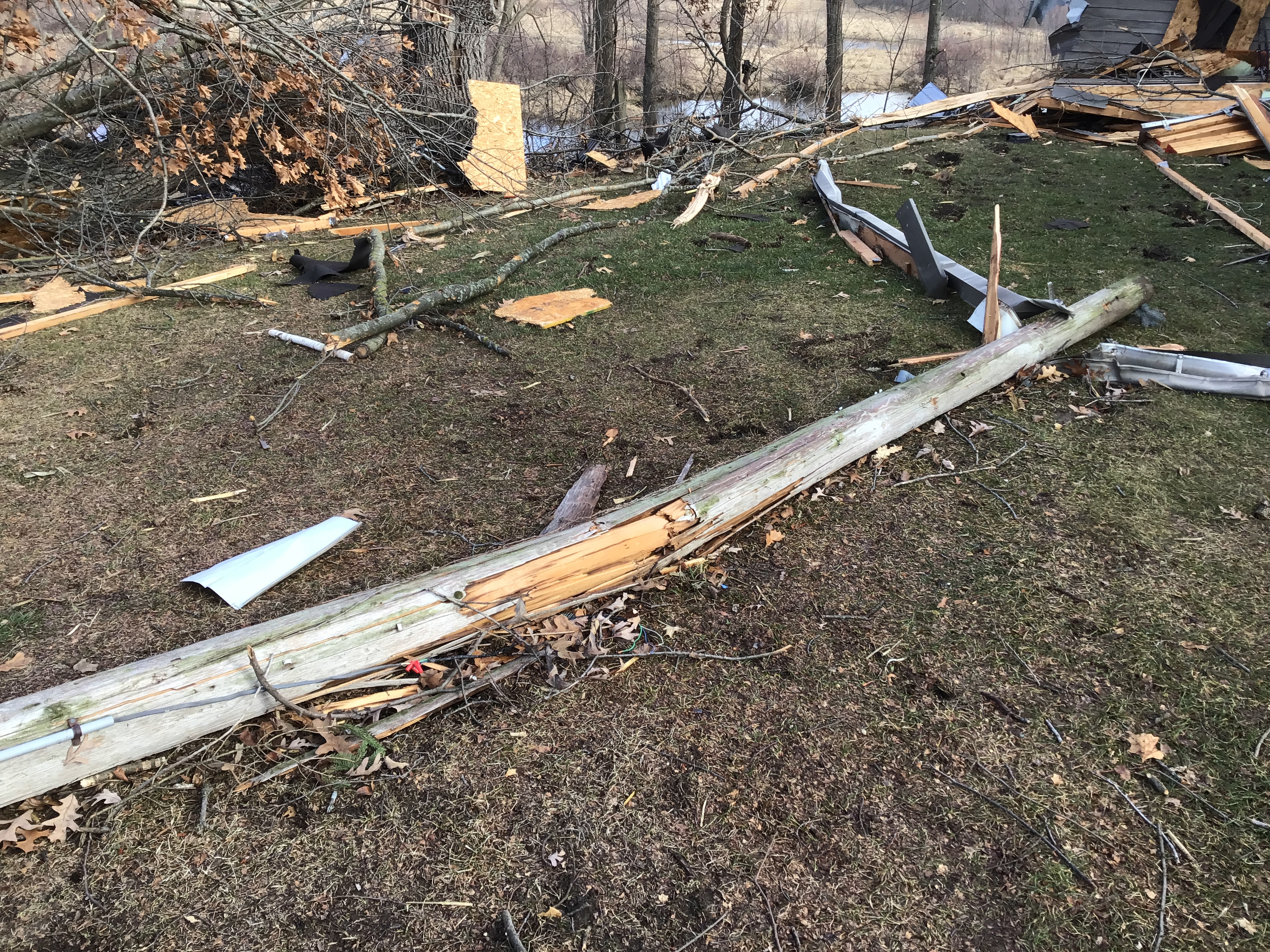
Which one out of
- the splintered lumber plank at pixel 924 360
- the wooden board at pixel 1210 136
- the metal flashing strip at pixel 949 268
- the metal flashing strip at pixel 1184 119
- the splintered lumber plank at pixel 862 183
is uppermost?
the metal flashing strip at pixel 1184 119

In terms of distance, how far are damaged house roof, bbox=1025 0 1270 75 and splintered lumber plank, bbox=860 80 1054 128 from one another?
1832 mm

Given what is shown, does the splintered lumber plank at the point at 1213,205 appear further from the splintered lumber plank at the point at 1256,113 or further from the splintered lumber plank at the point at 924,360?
the splintered lumber plank at the point at 924,360

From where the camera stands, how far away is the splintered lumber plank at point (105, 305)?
5.32 meters

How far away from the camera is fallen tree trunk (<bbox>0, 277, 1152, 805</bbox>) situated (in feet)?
6.81

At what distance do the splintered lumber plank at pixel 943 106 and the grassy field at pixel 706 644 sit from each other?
6574 millimetres

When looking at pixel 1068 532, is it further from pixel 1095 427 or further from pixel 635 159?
pixel 635 159

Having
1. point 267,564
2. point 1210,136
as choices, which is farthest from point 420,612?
point 1210,136

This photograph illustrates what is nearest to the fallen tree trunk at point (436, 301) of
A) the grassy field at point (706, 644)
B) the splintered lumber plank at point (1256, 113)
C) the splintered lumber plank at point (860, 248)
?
the grassy field at point (706, 644)

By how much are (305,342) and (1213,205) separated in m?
7.82

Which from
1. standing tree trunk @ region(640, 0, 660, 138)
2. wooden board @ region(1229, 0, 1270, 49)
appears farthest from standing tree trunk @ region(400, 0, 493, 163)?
wooden board @ region(1229, 0, 1270, 49)

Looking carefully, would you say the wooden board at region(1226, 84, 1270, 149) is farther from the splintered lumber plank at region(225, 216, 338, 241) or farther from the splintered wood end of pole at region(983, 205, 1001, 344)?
the splintered lumber plank at region(225, 216, 338, 241)

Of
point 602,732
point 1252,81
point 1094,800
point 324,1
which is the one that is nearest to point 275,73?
point 324,1

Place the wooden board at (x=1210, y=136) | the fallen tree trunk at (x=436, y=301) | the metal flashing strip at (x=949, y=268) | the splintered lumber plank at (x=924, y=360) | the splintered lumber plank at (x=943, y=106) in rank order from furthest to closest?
the splintered lumber plank at (x=943, y=106), the wooden board at (x=1210, y=136), the fallen tree trunk at (x=436, y=301), the metal flashing strip at (x=949, y=268), the splintered lumber plank at (x=924, y=360)

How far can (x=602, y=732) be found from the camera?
238 centimetres
